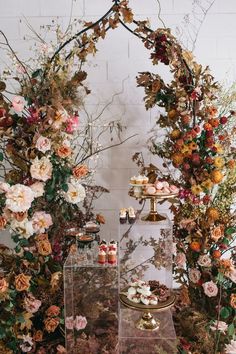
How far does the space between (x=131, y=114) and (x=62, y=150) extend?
0.84 m

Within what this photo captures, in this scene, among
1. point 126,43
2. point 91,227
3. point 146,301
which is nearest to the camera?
point 146,301

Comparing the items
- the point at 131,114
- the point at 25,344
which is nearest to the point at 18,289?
the point at 25,344

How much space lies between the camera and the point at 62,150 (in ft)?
6.66

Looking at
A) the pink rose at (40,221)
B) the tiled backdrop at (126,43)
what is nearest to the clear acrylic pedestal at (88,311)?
the pink rose at (40,221)

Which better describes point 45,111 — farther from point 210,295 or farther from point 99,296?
point 210,295

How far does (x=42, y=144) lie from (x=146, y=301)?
3.16 feet

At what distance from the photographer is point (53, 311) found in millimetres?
2105

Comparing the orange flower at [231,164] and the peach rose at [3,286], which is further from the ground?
the orange flower at [231,164]

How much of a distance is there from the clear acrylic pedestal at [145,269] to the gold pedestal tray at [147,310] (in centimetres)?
2

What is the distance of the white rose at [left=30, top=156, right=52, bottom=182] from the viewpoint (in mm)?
1982

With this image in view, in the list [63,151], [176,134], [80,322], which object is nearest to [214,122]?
[176,134]

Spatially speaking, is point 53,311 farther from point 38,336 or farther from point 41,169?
point 41,169

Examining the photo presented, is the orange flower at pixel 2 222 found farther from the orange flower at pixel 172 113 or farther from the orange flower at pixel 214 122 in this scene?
the orange flower at pixel 214 122

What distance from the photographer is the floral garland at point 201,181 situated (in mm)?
2115
